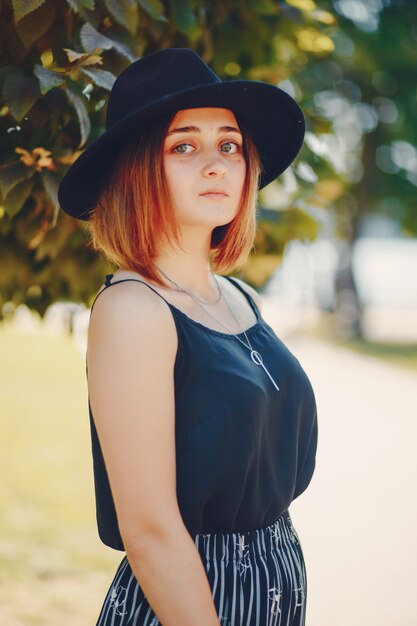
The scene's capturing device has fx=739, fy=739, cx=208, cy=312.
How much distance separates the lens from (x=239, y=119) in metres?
2.08

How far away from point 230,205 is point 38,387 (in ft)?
30.8

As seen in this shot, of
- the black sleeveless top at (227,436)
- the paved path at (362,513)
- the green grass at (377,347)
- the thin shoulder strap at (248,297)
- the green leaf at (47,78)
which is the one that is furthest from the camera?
the green grass at (377,347)

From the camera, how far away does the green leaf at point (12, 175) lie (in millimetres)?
2101

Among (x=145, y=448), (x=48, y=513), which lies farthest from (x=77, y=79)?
(x=48, y=513)

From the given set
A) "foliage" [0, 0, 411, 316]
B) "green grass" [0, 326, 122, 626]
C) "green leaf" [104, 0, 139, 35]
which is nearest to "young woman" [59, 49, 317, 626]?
"foliage" [0, 0, 411, 316]

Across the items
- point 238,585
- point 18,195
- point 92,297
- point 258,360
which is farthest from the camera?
point 92,297

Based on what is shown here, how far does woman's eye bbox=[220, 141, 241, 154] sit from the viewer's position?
1987 millimetres

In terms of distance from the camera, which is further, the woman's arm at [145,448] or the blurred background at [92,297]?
the blurred background at [92,297]

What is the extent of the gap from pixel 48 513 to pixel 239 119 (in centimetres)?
451

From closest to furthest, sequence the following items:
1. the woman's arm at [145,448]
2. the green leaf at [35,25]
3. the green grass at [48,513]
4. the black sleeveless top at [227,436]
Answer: the woman's arm at [145,448]
the black sleeveless top at [227,436]
the green leaf at [35,25]
the green grass at [48,513]

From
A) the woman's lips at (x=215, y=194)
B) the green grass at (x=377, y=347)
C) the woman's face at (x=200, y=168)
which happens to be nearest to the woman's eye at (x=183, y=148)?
the woman's face at (x=200, y=168)

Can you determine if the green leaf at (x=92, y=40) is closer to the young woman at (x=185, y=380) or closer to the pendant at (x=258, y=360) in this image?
the young woman at (x=185, y=380)

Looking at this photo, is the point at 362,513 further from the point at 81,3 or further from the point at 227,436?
the point at 81,3

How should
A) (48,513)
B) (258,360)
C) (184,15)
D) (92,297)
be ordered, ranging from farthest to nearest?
1. (48,513)
2. (92,297)
3. (184,15)
4. (258,360)
